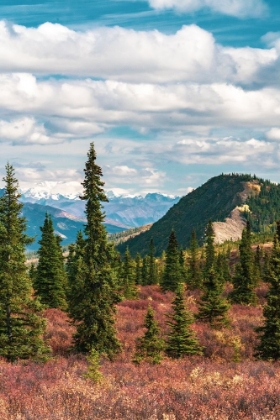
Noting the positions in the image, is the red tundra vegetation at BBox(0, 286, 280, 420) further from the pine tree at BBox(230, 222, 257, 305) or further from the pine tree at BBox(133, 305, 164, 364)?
the pine tree at BBox(230, 222, 257, 305)

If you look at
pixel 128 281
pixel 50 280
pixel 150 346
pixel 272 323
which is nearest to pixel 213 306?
pixel 272 323

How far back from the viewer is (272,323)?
2397cm

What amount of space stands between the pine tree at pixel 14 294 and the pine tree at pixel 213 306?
17.8 metres

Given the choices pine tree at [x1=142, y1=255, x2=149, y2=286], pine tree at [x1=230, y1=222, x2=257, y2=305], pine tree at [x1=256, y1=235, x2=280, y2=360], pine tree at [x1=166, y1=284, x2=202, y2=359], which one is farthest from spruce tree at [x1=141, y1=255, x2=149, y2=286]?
pine tree at [x1=256, y1=235, x2=280, y2=360]

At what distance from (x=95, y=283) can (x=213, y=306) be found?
1500 cm

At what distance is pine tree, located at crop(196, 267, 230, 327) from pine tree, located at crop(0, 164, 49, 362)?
58.5ft

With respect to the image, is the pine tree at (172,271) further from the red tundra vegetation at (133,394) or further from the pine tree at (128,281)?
the red tundra vegetation at (133,394)

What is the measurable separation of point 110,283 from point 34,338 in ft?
18.0

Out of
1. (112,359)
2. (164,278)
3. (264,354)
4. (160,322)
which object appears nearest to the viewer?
(112,359)

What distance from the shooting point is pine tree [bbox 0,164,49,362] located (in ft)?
62.4

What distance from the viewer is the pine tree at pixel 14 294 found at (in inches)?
749

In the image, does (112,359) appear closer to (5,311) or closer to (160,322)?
(5,311)

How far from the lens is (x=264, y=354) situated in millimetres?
24016

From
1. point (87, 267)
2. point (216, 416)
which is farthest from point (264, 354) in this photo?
point (216, 416)
